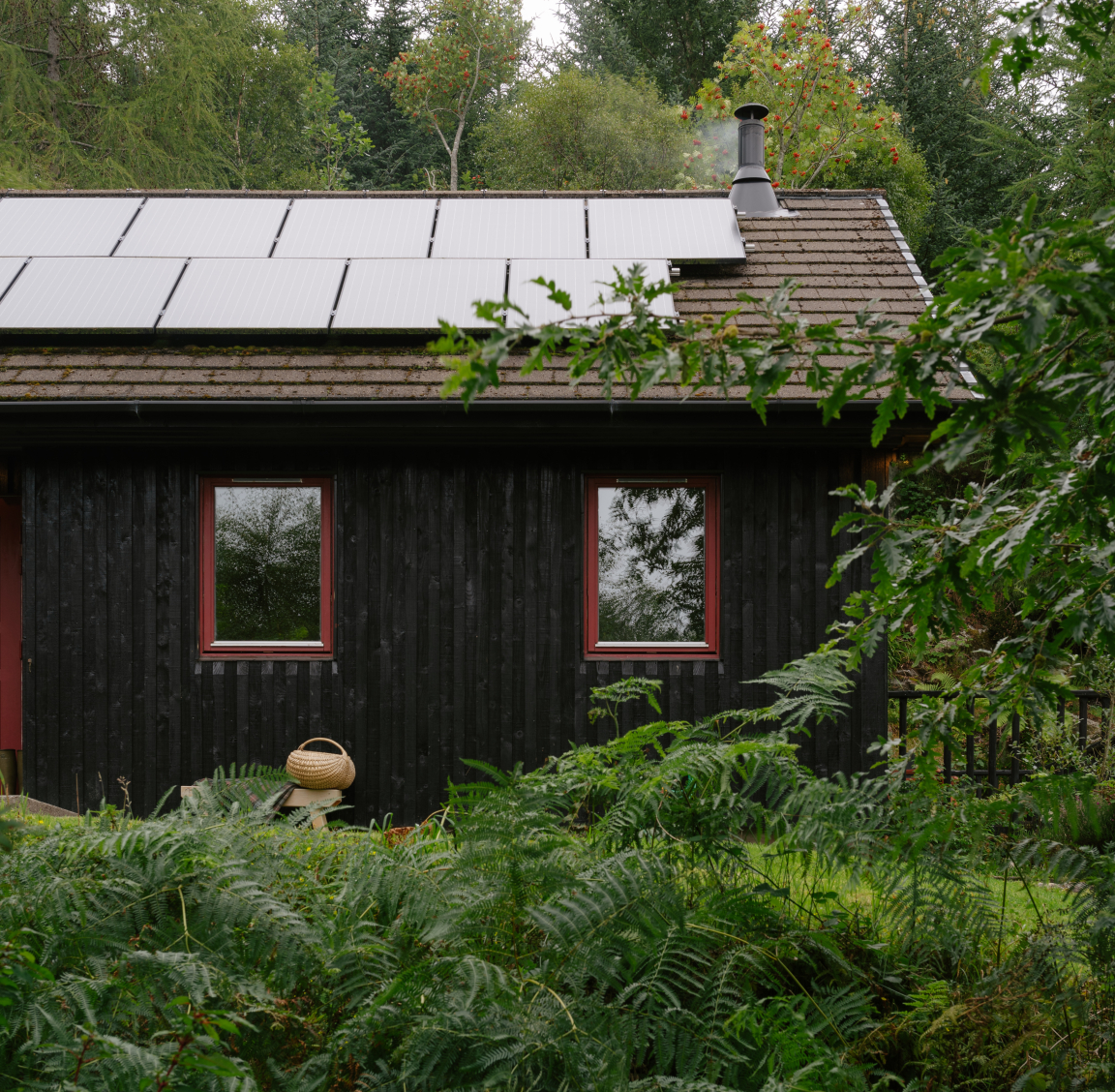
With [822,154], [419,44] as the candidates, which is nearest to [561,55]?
[419,44]

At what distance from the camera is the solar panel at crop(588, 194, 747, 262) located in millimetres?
7426

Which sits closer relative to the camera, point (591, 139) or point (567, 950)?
point (567, 950)

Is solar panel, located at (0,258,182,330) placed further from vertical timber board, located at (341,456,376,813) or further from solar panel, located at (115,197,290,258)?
vertical timber board, located at (341,456,376,813)

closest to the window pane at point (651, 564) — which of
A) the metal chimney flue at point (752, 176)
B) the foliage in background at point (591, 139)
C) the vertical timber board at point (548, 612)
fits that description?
the vertical timber board at point (548, 612)

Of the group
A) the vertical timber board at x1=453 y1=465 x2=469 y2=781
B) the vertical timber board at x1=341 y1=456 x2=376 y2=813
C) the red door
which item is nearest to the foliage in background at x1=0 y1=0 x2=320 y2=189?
the red door

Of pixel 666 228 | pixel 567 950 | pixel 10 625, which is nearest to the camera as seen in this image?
pixel 567 950

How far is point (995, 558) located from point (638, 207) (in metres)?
7.33

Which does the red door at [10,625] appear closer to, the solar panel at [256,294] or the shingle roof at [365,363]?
the shingle roof at [365,363]

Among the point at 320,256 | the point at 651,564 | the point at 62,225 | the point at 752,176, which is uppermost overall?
the point at 752,176

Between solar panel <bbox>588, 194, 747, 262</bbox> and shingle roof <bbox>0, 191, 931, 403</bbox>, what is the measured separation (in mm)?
172

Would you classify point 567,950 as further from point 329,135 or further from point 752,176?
point 329,135

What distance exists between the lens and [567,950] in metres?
2.11

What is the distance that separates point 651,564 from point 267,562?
9.36 feet

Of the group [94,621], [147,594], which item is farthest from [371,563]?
[94,621]
